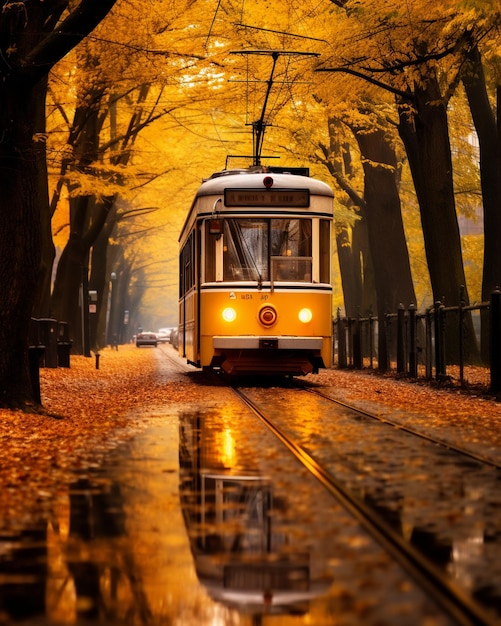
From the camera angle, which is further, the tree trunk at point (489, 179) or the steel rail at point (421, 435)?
the tree trunk at point (489, 179)

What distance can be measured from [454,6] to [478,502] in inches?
436

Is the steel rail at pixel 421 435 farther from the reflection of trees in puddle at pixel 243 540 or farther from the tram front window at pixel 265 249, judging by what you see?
the tram front window at pixel 265 249

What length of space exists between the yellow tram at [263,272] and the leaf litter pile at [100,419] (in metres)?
1.06

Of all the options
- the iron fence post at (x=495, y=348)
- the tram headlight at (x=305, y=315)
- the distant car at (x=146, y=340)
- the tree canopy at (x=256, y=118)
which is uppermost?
the tree canopy at (x=256, y=118)

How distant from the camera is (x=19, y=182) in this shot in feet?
48.2

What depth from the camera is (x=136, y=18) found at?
23344 mm

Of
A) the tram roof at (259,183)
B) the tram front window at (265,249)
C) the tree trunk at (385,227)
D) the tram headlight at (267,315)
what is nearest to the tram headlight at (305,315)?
the tram headlight at (267,315)

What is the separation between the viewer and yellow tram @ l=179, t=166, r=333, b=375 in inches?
788

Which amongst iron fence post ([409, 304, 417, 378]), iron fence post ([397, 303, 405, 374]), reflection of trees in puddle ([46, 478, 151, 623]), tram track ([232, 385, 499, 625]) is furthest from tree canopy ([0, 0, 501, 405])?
reflection of trees in puddle ([46, 478, 151, 623])

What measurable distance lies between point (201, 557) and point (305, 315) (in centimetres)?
1434

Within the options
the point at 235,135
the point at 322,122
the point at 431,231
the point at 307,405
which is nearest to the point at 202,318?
the point at 307,405

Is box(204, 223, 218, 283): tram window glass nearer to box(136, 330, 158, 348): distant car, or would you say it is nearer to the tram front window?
the tram front window

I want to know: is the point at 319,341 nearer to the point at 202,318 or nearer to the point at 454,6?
the point at 202,318

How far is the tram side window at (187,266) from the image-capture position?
2166 cm
